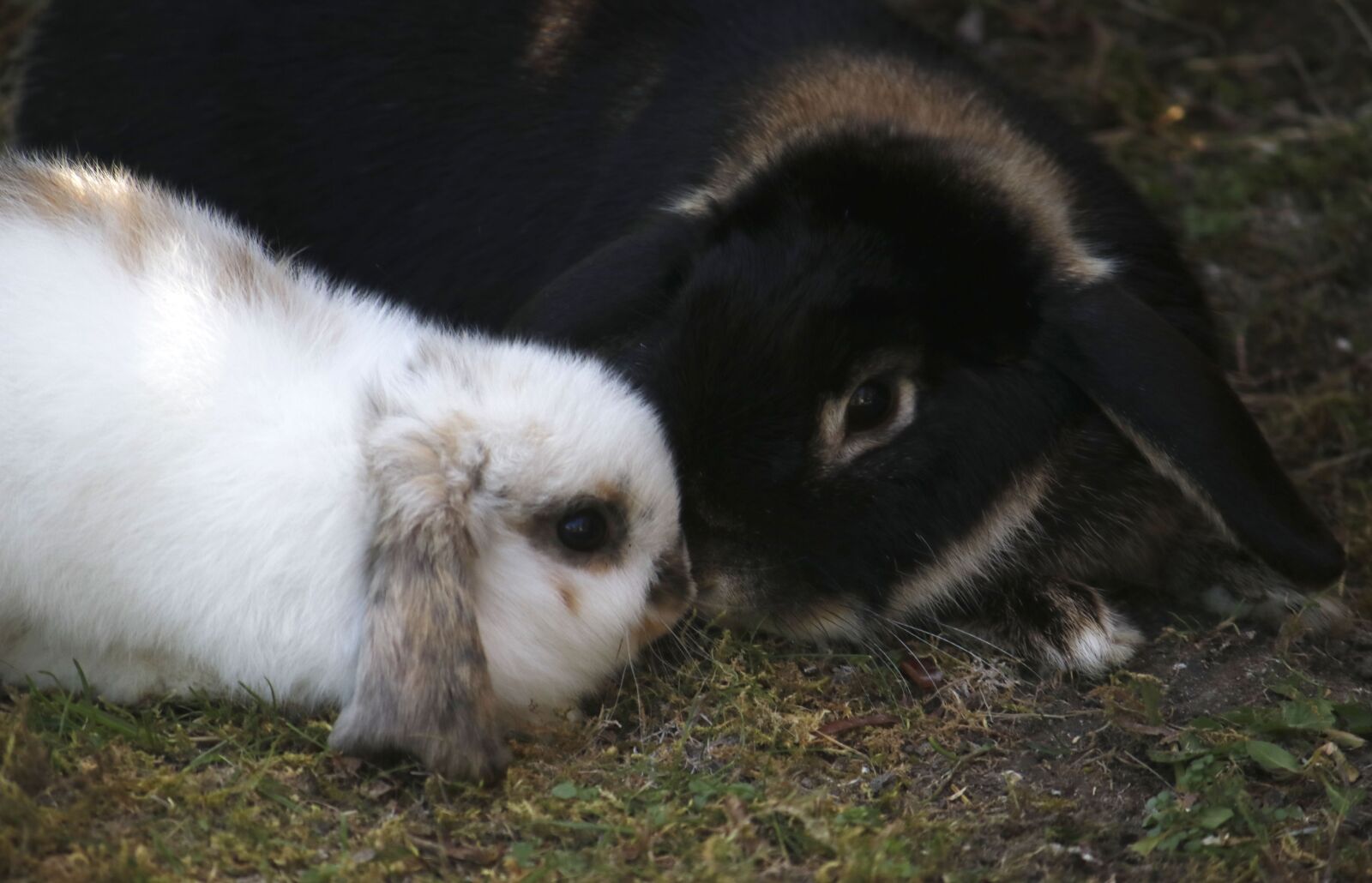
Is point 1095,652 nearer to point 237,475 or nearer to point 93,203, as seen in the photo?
point 237,475

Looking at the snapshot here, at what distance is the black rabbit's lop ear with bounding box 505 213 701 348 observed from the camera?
345 centimetres

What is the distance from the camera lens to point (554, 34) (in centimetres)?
423

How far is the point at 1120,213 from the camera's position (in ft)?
12.7

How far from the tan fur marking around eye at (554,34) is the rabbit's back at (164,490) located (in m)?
1.33

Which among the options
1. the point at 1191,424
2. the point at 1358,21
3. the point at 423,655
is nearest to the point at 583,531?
the point at 423,655

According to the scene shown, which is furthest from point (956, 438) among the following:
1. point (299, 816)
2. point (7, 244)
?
point (7, 244)

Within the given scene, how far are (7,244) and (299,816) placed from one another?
1311 millimetres

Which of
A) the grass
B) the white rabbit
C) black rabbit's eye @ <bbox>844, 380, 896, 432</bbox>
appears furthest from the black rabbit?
the white rabbit

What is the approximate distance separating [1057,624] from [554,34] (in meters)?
2.02

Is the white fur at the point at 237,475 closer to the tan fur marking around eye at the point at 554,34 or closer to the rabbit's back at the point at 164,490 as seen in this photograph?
the rabbit's back at the point at 164,490

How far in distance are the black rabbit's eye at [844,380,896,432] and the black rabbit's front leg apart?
50 cm

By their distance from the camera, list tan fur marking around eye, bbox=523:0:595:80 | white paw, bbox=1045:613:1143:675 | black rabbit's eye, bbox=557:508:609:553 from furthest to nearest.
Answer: tan fur marking around eye, bbox=523:0:595:80
white paw, bbox=1045:613:1143:675
black rabbit's eye, bbox=557:508:609:553

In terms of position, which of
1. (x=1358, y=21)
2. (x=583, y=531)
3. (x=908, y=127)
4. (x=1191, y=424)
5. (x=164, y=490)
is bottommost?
(x=164, y=490)

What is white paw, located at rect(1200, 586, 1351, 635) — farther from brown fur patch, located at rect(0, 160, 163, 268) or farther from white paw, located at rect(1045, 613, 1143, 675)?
brown fur patch, located at rect(0, 160, 163, 268)
